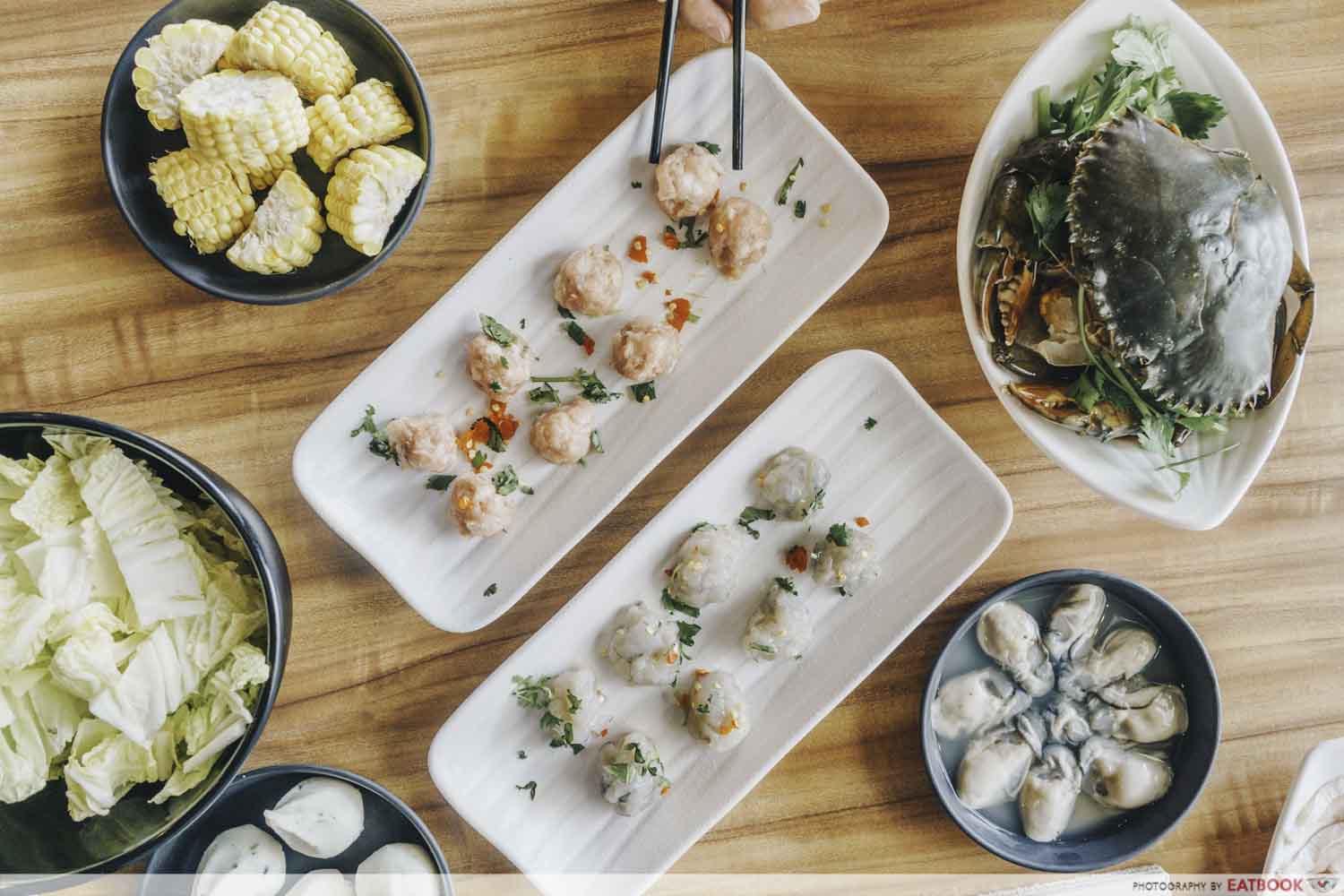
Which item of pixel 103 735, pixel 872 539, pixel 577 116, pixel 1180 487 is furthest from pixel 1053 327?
pixel 103 735

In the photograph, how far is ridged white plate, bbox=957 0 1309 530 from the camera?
1336 mm

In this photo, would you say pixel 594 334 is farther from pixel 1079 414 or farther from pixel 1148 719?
pixel 1148 719

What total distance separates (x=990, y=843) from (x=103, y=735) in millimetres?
1319

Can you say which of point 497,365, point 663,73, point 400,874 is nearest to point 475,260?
point 497,365

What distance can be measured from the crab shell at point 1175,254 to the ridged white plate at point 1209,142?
117mm

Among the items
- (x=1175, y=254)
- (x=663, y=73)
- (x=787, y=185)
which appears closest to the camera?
(x=1175, y=254)

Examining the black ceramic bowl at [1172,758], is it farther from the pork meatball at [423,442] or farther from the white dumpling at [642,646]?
the pork meatball at [423,442]

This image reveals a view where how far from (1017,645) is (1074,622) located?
104 mm

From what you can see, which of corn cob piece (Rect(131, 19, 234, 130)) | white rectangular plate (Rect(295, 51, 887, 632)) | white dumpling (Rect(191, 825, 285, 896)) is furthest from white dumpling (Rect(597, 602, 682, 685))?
corn cob piece (Rect(131, 19, 234, 130))

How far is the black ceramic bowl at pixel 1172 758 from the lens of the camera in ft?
4.79

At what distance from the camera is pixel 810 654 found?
1513mm

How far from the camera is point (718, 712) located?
1.45m

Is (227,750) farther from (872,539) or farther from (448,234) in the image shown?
(872,539)

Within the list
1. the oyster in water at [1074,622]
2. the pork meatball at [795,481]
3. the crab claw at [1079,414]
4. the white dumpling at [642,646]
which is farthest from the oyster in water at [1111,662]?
the white dumpling at [642,646]
